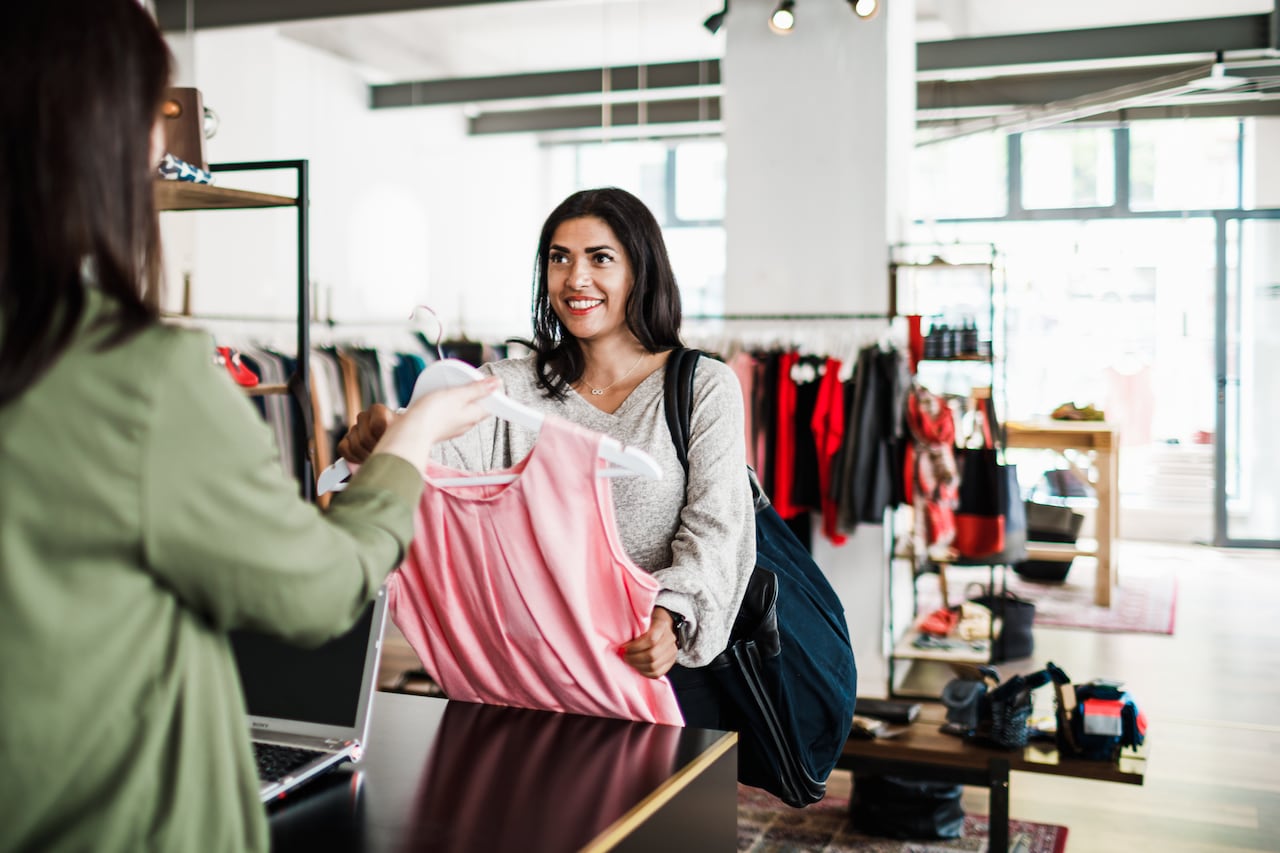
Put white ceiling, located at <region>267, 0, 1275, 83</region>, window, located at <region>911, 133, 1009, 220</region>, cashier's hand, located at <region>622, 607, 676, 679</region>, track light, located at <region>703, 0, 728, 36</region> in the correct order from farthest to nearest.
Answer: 1. window, located at <region>911, 133, 1009, 220</region>
2. white ceiling, located at <region>267, 0, 1275, 83</region>
3. track light, located at <region>703, 0, 728, 36</region>
4. cashier's hand, located at <region>622, 607, 676, 679</region>

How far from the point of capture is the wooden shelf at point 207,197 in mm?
2809

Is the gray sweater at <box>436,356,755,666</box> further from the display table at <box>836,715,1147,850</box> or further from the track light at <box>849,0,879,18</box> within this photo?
the track light at <box>849,0,879,18</box>

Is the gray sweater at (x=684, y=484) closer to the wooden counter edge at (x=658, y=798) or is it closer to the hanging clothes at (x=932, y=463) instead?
the wooden counter edge at (x=658, y=798)

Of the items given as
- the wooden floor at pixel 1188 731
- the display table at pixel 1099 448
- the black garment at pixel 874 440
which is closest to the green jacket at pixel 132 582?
the wooden floor at pixel 1188 731

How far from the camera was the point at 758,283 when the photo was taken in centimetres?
518

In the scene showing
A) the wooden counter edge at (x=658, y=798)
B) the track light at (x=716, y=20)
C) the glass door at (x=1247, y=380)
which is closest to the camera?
the wooden counter edge at (x=658, y=798)

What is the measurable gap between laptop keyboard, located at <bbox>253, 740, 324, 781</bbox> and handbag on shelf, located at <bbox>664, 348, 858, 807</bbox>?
2.18 feet

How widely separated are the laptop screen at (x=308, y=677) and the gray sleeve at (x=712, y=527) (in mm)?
453

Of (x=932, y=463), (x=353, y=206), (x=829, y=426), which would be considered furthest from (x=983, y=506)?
(x=353, y=206)

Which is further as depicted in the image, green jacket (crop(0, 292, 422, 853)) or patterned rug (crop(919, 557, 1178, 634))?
patterned rug (crop(919, 557, 1178, 634))

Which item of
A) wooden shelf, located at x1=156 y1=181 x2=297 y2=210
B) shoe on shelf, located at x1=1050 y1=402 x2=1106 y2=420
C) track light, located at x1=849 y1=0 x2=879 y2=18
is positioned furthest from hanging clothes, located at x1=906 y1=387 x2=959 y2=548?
shoe on shelf, located at x1=1050 y1=402 x2=1106 y2=420

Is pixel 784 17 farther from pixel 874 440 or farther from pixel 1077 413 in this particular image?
pixel 1077 413

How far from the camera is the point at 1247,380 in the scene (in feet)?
29.7

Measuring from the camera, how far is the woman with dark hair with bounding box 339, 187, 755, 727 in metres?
1.78
